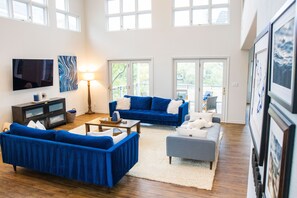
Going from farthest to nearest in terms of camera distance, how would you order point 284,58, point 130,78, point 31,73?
1. point 130,78
2. point 31,73
3. point 284,58

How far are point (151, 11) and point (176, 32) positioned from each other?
48.3 inches

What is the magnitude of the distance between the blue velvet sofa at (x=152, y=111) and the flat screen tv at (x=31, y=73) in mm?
2242

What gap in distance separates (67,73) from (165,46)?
3.72 metres

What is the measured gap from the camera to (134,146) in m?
4.24

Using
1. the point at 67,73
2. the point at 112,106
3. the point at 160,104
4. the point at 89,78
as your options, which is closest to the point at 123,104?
the point at 112,106

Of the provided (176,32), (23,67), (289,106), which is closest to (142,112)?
(176,32)

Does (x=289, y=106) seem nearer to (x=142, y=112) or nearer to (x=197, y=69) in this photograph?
(x=142, y=112)

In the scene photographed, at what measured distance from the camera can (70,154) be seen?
375 centimetres

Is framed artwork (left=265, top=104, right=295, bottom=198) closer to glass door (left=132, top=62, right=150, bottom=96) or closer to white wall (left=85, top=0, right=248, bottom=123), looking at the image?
white wall (left=85, top=0, right=248, bottom=123)

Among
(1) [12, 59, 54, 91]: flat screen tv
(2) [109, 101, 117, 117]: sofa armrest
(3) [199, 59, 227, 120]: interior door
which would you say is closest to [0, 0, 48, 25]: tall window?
(1) [12, 59, 54, 91]: flat screen tv

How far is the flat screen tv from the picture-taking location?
6577 millimetres

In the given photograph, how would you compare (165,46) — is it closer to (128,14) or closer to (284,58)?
(128,14)

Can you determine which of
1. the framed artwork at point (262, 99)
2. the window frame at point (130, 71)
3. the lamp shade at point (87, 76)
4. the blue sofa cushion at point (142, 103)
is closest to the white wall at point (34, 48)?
the lamp shade at point (87, 76)

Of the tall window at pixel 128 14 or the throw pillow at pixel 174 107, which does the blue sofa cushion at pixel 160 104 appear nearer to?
the throw pillow at pixel 174 107
